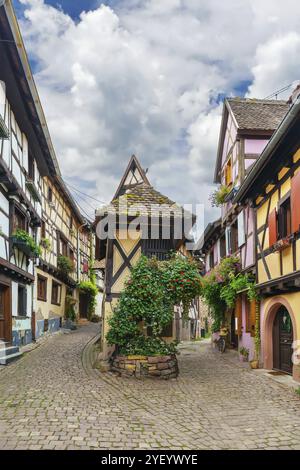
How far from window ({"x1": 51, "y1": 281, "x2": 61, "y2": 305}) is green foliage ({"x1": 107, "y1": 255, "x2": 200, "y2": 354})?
10805 millimetres

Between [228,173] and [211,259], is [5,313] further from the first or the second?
[211,259]

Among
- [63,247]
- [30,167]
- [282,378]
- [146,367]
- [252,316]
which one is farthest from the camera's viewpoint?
[63,247]

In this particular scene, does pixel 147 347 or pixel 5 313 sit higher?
pixel 5 313

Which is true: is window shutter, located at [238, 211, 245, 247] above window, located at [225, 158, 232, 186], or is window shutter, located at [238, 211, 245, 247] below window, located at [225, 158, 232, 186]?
below

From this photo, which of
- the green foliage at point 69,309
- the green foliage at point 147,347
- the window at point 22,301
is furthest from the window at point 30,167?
the green foliage at point 69,309

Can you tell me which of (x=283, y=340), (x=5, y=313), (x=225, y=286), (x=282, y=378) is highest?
(x=225, y=286)

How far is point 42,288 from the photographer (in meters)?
17.7

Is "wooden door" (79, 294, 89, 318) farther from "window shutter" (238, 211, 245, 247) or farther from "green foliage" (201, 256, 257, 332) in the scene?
"window shutter" (238, 211, 245, 247)

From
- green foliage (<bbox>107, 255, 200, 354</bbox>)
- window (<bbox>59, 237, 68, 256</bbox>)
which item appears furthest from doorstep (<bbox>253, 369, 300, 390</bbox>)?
window (<bbox>59, 237, 68, 256</bbox>)

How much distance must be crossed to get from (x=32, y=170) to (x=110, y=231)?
6083 millimetres

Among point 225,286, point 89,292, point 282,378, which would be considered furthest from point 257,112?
point 89,292

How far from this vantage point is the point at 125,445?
4.93 m

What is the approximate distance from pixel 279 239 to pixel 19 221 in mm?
7844

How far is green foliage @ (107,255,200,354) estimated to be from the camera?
30.9 feet
